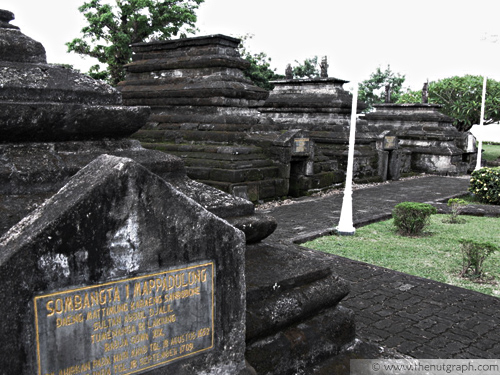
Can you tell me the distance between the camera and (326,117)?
17.9 meters

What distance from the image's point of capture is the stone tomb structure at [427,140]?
21266 mm

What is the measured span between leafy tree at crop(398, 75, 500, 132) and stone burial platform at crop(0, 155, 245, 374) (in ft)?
99.8

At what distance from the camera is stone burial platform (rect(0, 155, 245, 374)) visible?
6.92 feet

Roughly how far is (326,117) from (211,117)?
6.16 meters

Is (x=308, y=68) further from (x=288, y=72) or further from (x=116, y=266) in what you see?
(x=116, y=266)

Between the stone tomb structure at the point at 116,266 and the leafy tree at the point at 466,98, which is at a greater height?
the leafy tree at the point at 466,98

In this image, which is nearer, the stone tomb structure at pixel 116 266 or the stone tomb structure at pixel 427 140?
the stone tomb structure at pixel 116 266

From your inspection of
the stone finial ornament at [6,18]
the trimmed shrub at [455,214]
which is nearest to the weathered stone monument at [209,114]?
the trimmed shrub at [455,214]

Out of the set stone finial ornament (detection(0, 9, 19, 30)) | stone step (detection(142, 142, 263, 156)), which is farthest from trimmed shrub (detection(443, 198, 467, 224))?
stone finial ornament (detection(0, 9, 19, 30))

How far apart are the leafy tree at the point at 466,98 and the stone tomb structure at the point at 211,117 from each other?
20574mm

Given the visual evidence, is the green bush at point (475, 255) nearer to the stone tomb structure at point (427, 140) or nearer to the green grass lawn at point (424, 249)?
the green grass lawn at point (424, 249)

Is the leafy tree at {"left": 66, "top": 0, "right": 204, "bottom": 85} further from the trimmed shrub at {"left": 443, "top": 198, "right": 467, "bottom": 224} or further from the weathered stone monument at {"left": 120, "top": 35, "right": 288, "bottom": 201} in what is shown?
the trimmed shrub at {"left": 443, "top": 198, "right": 467, "bottom": 224}

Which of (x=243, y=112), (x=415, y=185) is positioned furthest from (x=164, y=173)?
(x=415, y=185)

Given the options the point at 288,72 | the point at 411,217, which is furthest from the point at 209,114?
the point at 288,72
